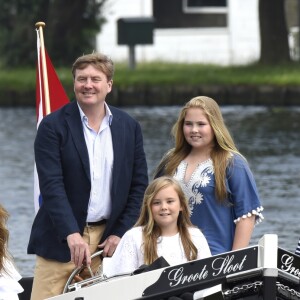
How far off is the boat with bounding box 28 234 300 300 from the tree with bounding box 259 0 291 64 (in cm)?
2592

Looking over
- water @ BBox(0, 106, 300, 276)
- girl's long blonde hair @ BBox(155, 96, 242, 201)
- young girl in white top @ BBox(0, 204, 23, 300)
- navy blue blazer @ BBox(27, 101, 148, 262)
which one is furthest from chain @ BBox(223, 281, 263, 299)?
water @ BBox(0, 106, 300, 276)

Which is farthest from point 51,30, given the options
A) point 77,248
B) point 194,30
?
point 77,248

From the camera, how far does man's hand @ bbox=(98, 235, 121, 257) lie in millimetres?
7730

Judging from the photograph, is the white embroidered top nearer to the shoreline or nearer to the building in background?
the shoreline

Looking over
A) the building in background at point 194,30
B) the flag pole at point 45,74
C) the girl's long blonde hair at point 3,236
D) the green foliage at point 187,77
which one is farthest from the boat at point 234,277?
the building in background at point 194,30

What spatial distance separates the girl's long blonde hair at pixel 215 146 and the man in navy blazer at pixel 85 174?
0.63 ft

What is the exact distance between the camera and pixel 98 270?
7.70 meters

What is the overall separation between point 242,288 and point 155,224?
950mm

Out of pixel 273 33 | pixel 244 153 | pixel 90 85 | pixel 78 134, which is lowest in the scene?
pixel 244 153

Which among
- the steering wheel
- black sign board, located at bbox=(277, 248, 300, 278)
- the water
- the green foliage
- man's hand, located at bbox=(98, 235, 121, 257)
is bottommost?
the water

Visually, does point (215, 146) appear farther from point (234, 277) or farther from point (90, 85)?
point (234, 277)

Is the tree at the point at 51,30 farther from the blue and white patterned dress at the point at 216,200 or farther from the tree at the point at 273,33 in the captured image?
the blue and white patterned dress at the point at 216,200

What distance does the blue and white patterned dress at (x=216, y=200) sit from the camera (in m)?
→ 7.66

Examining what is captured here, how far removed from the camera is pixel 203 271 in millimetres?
6684
